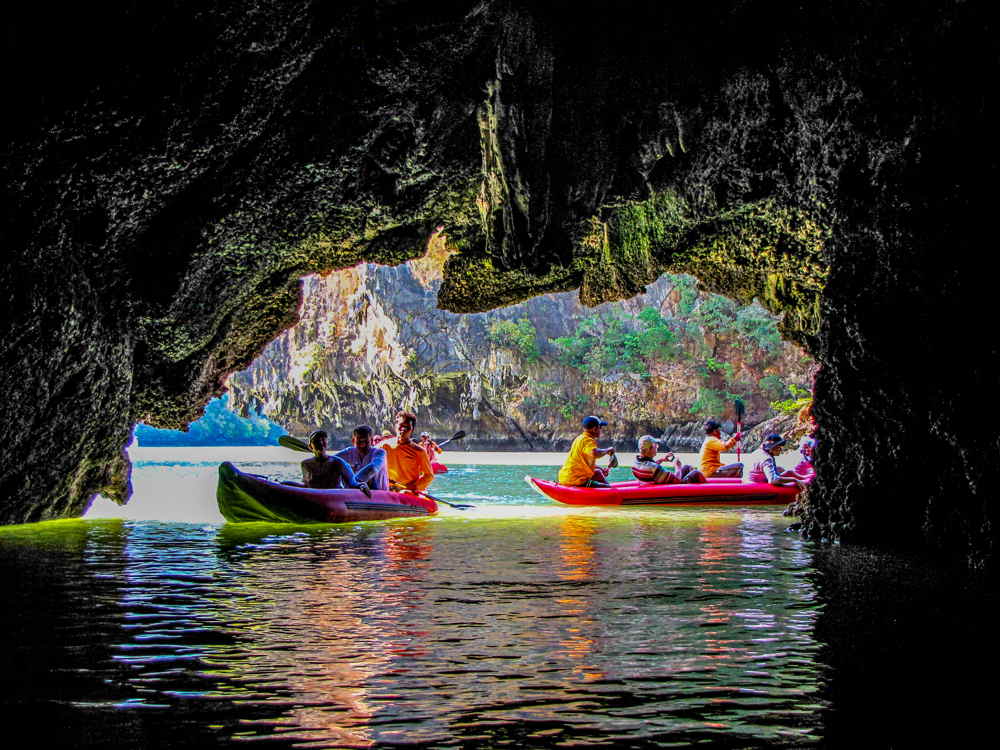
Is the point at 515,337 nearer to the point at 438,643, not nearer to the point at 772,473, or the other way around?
the point at 772,473

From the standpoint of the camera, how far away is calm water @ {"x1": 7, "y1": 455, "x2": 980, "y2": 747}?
2678 mm

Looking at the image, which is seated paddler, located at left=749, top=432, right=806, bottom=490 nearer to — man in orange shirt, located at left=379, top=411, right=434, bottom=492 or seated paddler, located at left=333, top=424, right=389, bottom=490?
man in orange shirt, located at left=379, top=411, right=434, bottom=492

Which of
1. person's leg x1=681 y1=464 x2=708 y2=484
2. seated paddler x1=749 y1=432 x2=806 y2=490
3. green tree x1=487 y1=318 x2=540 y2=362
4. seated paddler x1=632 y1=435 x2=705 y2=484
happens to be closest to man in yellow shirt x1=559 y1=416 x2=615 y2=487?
seated paddler x1=632 y1=435 x2=705 y2=484

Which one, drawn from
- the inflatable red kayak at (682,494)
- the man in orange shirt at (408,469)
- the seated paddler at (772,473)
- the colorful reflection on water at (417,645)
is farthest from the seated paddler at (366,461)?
the seated paddler at (772,473)

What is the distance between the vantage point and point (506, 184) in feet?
29.1

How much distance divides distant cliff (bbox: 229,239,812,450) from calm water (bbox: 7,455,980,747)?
3323 centimetres

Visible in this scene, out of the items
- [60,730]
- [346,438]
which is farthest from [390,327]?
[60,730]

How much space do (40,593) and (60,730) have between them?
2809 millimetres

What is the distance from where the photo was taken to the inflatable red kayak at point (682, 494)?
12195mm

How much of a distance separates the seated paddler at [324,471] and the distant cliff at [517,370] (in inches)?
1167

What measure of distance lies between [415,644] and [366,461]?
6.77 meters

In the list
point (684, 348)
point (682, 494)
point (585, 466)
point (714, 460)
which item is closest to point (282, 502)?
point (585, 466)

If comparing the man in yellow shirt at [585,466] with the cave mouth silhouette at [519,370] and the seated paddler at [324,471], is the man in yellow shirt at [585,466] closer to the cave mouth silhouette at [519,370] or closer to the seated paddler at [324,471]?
the seated paddler at [324,471]

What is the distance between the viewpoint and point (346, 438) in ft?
146
